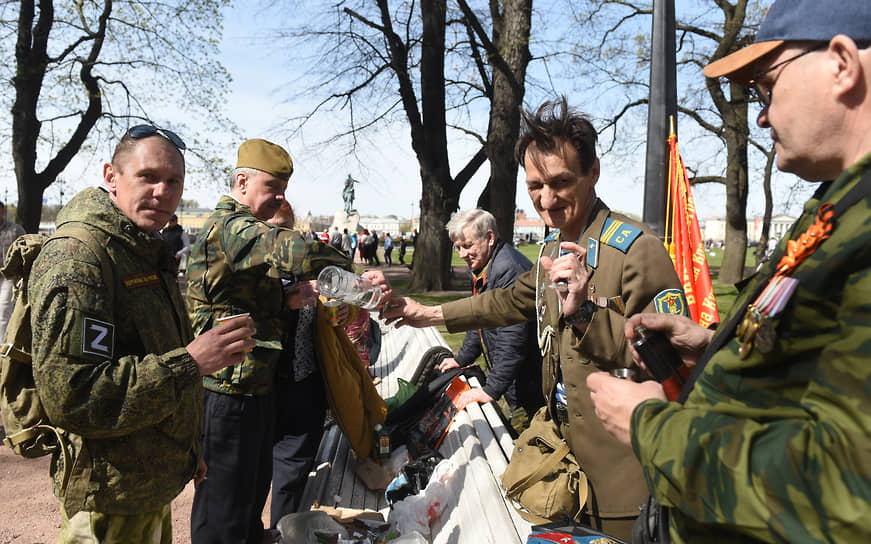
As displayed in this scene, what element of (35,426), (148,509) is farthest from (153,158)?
(148,509)

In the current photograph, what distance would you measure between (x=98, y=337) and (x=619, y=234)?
189 cm

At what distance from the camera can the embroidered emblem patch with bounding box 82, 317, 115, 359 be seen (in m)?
1.84

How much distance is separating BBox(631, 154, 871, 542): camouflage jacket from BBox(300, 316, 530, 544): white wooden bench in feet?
5.82

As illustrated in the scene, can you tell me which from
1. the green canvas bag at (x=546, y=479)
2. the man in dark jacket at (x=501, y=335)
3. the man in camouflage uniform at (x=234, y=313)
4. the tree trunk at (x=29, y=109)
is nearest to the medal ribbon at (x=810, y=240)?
the green canvas bag at (x=546, y=479)

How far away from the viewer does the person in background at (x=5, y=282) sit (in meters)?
5.70

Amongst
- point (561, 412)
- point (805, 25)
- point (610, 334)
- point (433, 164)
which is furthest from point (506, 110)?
point (805, 25)

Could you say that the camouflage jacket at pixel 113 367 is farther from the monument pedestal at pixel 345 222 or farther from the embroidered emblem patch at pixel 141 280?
the monument pedestal at pixel 345 222

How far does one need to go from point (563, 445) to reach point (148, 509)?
164 cm

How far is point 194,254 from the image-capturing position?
9.52ft

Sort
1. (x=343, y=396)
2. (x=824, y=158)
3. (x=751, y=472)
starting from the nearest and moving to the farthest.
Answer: (x=751, y=472) < (x=824, y=158) < (x=343, y=396)

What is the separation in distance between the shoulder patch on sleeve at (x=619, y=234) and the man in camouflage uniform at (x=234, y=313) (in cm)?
117

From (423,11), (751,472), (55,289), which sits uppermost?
(423,11)

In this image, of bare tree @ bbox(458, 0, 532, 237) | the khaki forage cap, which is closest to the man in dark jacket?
the khaki forage cap

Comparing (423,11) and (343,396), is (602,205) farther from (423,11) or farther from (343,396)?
(423,11)
